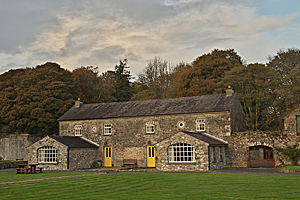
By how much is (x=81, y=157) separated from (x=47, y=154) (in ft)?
9.02

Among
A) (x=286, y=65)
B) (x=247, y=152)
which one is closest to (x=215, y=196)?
(x=247, y=152)

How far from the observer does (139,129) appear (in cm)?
2923

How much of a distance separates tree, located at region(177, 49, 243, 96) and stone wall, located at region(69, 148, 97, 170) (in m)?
16.0

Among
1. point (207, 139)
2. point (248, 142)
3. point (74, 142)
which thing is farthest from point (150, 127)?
point (248, 142)

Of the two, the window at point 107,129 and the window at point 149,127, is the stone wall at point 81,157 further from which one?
the window at point 149,127

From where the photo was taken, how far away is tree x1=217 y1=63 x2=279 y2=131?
1457 inches

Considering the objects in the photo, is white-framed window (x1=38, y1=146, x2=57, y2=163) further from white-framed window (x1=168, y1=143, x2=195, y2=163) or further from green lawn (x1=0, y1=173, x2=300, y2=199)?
green lawn (x1=0, y1=173, x2=300, y2=199)

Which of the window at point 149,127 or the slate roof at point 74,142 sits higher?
the window at point 149,127

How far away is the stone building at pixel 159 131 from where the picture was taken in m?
23.4

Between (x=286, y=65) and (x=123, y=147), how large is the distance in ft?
74.0

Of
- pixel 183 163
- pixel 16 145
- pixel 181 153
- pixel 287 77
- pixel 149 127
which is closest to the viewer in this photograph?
pixel 183 163

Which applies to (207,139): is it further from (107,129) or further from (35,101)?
(35,101)

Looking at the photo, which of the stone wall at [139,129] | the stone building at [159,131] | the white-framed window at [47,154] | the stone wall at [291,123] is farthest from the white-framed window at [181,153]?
the white-framed window at [47,154]

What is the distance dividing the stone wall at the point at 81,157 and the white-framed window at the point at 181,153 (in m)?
8.18
